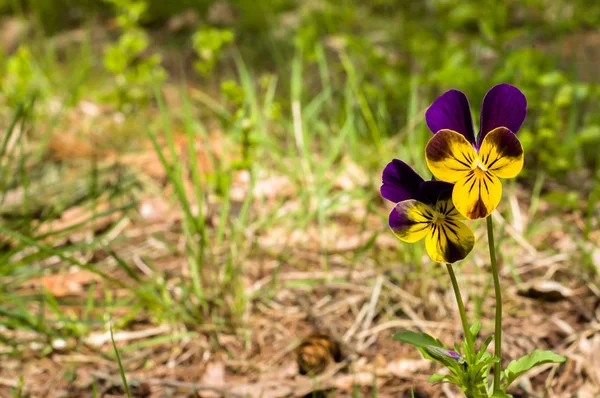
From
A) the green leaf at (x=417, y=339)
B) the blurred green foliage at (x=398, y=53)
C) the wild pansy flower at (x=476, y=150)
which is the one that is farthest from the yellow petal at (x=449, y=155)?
the blurred green foliage at (x=398, y=53)

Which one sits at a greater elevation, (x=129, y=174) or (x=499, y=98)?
(x=499, y=98)

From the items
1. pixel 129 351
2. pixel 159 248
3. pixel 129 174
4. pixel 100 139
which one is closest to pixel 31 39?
pixel 100 139

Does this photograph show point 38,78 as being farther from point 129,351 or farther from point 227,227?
point 129,351

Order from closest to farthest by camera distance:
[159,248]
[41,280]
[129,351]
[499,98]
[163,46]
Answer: [499,98] < [129,351] < [41,280] < [159,248] < [163,46]

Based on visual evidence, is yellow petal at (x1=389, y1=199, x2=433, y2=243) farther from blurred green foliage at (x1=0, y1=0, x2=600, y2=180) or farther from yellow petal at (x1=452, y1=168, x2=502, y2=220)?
blurred green foliage at (x1=0, y1=0, x2=600, y2=180)

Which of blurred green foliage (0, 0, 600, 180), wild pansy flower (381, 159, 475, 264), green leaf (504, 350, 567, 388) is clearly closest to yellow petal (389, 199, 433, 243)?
wild pansy flower (381, 159, 475, 264)

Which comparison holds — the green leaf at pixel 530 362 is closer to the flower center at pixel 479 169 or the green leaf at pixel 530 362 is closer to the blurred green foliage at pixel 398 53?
the flower center at pixel 479 169

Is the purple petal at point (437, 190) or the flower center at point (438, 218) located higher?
the purple petal at point (437, 190)
